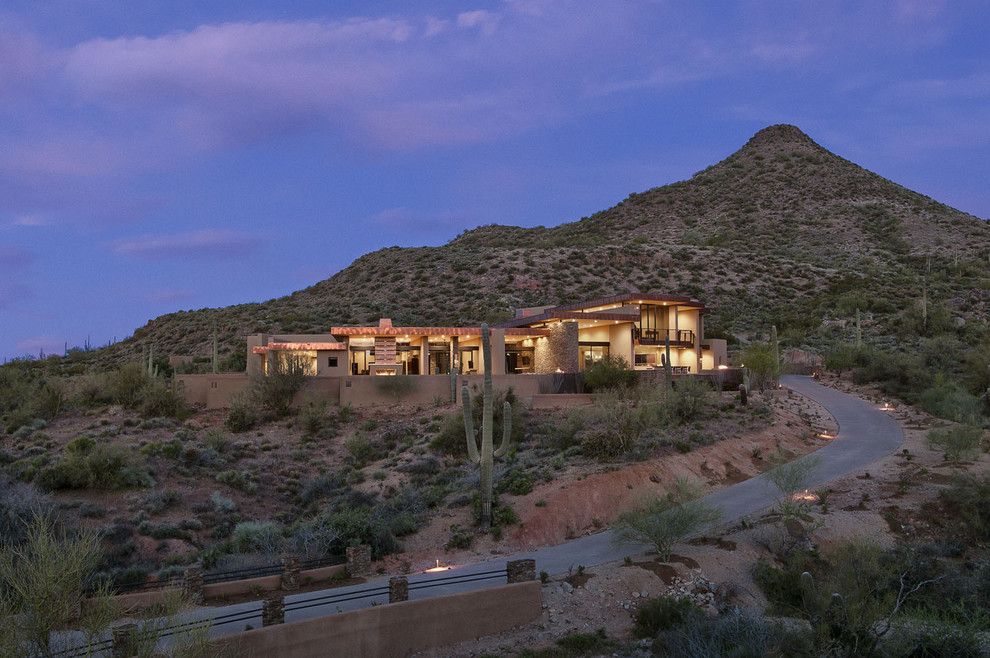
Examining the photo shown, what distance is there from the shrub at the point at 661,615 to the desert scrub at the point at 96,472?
62.7ft

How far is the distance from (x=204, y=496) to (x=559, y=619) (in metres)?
15.9

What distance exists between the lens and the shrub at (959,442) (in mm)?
27025

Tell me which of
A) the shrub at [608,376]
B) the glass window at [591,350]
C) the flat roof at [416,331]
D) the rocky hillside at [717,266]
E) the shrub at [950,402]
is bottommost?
the shrub at [950,402]

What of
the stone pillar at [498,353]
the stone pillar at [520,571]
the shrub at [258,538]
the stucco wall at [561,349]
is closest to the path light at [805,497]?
the stone pillar at [520,571]

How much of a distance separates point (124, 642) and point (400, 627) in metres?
5.80

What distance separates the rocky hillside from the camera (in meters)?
65.8

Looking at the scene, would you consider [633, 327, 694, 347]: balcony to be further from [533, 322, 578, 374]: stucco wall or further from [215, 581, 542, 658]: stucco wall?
[215, 581, 542, 658]: stucco wall

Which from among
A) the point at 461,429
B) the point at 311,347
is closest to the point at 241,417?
the point at 311,347

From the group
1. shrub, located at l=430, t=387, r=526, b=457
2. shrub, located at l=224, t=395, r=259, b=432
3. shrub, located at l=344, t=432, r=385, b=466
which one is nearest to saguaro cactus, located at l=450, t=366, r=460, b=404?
shrub, located at l=430, t=387, r=526, b=457

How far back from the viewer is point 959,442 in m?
27.0

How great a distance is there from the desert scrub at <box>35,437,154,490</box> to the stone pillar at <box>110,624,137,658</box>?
17.0 m

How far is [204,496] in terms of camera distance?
2770 centimetres

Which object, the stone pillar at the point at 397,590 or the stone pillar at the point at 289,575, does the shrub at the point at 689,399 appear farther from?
the stone pillar at the point at 289,575

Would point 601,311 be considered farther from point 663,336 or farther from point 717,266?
point 717,266
